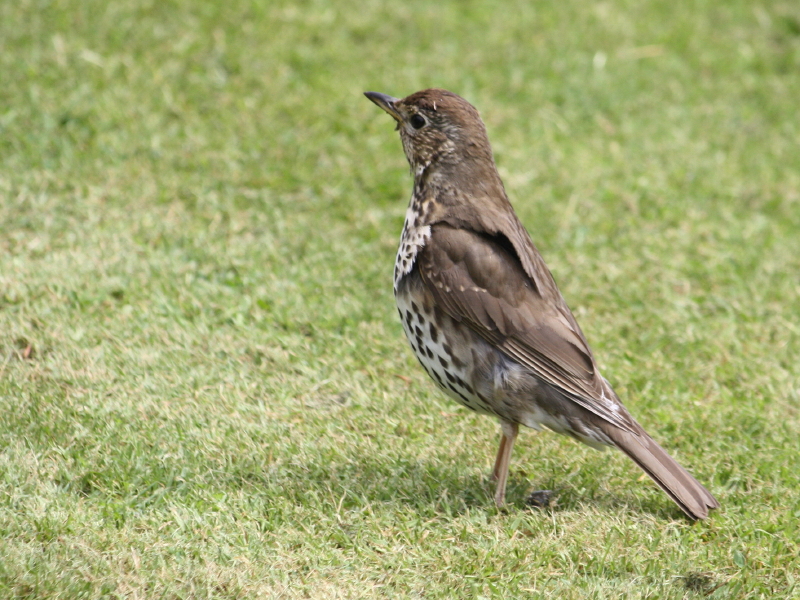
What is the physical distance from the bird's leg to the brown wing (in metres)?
0.30

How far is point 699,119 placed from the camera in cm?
862

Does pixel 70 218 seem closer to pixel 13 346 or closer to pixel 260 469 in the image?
pixel 13 346

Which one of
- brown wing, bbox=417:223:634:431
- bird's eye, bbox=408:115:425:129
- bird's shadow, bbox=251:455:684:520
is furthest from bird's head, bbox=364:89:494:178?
bird's shadow, bbox=251:455:684:520

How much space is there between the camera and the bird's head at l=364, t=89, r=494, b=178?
4.81 m

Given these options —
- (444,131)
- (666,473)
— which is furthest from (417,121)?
(666,473)

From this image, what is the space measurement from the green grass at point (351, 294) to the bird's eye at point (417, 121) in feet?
4.47

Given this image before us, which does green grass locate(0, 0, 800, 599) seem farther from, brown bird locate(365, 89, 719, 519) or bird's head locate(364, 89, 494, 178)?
bird's head locate(364, 89, 494, 178)

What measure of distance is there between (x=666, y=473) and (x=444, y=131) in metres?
1.85

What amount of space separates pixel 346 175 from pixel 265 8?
7.27 feet

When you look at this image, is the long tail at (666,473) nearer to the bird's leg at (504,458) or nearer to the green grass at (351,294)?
the green grass at (351,294)

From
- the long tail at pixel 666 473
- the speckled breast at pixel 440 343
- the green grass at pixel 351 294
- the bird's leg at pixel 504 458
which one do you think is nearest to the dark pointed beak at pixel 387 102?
the speckled breast at pixel 440 343

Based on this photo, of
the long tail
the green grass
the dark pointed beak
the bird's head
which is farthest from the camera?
the dark pointed beak

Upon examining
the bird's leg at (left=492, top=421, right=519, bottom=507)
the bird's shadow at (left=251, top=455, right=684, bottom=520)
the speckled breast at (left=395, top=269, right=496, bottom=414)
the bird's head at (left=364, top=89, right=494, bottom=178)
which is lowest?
the bird's shadow at (left=251, top=455, right=684, bottom=520)

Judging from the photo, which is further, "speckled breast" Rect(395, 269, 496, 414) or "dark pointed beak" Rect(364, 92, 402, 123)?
"dark pointed beak" Rect(364, 92, 402, 123)
